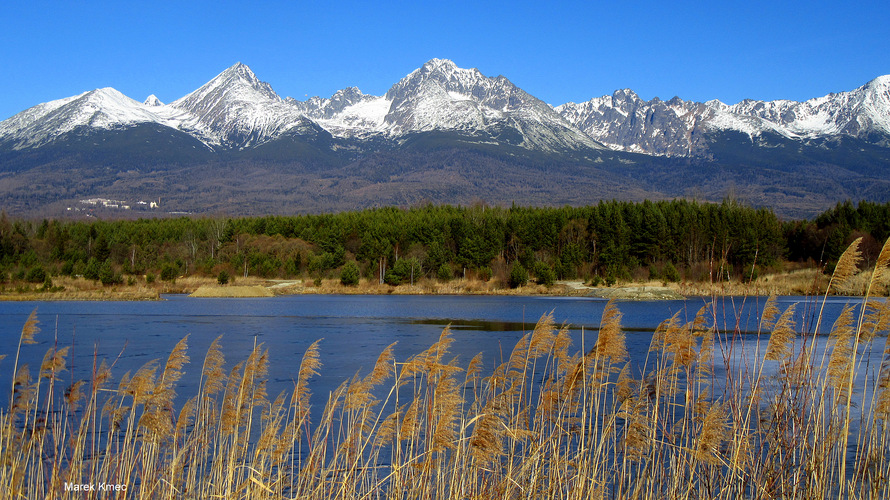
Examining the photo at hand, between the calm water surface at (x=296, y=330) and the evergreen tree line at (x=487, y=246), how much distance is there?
25.4 meters

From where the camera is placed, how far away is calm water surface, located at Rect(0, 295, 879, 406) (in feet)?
66.6

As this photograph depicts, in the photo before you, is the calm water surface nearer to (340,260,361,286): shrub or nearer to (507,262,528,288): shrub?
(507,262,528,288): shrub

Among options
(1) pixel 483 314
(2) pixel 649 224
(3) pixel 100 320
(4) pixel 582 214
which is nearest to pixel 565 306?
(1) pixel 483 314

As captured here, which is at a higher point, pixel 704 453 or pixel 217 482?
pixel 704 453

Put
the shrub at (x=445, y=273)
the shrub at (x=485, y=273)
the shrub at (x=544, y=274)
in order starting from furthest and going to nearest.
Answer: the shrub at (x=485, y=273) → the shrub at (x=445, y=273) → the shrub at (x=544, y=274)

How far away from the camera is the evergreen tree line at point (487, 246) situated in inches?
3068

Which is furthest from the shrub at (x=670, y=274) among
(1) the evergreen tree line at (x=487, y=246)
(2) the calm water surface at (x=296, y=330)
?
(2) the calm water surface at (x=296, y=330)

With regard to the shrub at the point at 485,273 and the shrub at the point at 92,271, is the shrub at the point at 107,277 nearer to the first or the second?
the shrub at the point at 92,271

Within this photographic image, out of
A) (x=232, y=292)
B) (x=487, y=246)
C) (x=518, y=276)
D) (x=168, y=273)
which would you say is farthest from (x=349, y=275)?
(x=168, y=273)

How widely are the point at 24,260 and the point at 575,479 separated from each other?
90.5 meters

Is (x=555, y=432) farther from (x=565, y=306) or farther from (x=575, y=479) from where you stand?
(x=565, y=306)

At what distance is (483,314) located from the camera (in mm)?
45031

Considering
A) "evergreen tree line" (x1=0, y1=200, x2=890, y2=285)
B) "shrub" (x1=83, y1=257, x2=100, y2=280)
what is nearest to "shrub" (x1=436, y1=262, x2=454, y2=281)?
"evergreen tree line" (x1=0, y1=200, x2=890, y2=285)

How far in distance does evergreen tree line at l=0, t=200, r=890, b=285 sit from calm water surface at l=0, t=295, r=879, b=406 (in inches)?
998
